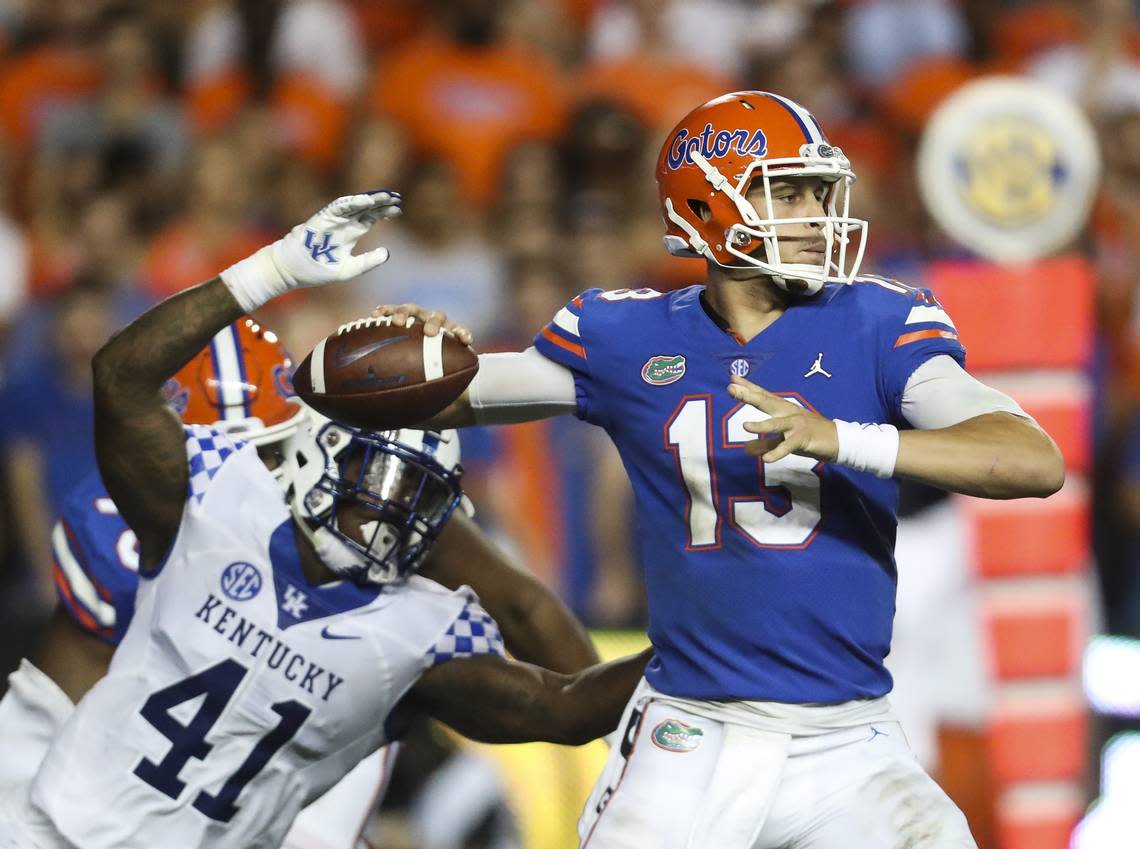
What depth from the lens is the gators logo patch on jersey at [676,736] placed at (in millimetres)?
3350

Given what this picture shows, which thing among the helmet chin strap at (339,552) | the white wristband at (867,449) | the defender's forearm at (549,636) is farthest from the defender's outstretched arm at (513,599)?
the white wristband at (867,449)

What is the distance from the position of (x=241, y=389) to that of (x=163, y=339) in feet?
2.02

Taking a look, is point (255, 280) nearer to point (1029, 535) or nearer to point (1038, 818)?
point (1029, 535)

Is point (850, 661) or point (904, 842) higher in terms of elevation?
point (850, 661)

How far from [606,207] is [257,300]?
3840mm

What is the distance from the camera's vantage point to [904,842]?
3.24 m

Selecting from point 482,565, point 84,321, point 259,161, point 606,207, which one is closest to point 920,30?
point 606,207

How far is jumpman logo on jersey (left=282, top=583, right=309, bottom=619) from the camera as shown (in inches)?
149

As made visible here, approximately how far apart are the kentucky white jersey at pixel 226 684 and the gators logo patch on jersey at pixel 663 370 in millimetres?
791

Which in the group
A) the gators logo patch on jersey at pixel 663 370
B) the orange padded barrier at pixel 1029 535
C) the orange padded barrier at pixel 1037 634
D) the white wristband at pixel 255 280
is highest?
the white wristband at pixel 255 280

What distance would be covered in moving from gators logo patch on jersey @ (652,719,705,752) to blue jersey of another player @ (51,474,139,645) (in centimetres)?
135

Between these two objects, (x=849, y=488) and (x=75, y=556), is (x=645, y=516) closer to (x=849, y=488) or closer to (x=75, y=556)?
(x=849, y=488)

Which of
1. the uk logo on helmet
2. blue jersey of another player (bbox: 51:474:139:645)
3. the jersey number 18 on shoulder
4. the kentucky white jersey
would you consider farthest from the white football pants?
the uk logo on helmet

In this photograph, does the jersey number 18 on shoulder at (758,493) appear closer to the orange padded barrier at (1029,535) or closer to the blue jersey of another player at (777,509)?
the blue jersey of another player at (777,509)
